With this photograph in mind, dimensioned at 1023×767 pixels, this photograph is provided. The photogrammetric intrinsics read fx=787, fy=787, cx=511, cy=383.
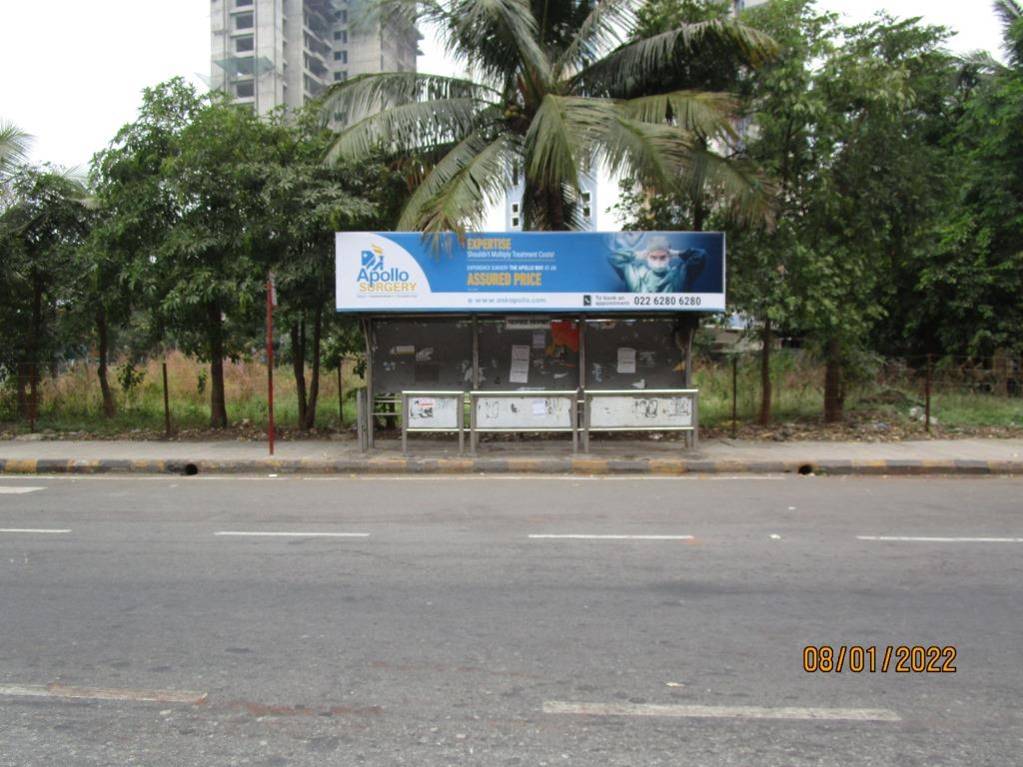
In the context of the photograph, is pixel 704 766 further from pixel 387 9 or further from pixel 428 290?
pixel 387 9

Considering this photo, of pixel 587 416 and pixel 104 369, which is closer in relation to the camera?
pixel 587 416

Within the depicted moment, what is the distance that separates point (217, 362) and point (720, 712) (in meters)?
13.9

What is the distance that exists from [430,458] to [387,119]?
5732 millimetres

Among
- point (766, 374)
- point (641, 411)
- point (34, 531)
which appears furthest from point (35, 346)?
point (766, 374)

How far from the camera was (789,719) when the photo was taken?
3588mm

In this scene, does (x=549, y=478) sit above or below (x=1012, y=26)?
below

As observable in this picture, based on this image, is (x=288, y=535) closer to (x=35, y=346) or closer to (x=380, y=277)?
(x=380, y=277)

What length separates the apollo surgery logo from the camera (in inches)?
496

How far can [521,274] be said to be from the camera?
12656 mm

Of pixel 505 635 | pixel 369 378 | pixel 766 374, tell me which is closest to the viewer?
pixel 505 635

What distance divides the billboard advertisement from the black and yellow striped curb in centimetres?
250

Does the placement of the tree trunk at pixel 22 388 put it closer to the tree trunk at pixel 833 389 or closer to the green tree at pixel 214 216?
the green tree at pixel 214 216

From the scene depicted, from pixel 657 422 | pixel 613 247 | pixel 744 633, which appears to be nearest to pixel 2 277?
pixel 613 247

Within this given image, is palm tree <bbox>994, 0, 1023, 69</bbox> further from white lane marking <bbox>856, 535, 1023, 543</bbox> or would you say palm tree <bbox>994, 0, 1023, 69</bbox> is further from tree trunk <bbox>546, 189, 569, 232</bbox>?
white lane marking <bbox>856, 535, 1023, 543</bbox>
